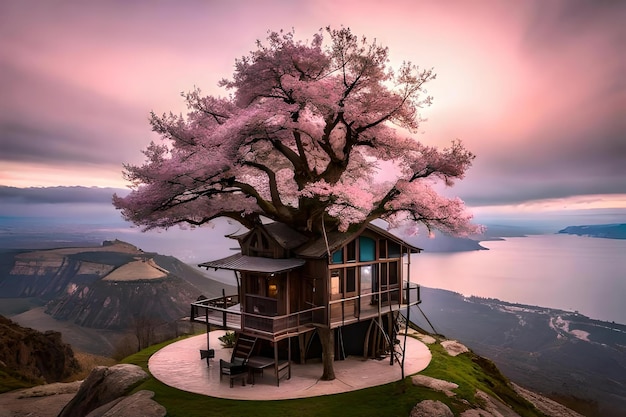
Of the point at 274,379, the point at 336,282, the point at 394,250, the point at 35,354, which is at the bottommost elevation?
the point at 35,354

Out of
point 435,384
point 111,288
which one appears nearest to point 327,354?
point 435,384

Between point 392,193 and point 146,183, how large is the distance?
40.1 feet

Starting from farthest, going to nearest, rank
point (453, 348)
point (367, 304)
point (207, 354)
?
point (453, 348), point (367, 304), point (207, 354)

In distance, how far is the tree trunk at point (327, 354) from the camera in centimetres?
1688

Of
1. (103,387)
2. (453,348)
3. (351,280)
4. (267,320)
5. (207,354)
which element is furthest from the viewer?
(453,348)

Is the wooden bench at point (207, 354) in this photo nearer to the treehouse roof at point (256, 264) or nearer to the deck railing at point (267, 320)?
the deck railing at point (267, 320)

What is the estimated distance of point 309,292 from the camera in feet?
59.6

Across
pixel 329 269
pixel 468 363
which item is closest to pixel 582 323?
pixel 468 363

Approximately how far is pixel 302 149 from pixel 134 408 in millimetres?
13199

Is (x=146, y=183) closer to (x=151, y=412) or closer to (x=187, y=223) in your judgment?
(x=187, y=223)

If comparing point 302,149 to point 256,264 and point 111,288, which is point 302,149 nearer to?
point 256,264

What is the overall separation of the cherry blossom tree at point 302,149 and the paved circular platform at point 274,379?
6.65 metres

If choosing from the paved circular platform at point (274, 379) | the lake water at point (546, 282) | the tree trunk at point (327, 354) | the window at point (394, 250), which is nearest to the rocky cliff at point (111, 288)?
the paved circular platform at point (274, 379)

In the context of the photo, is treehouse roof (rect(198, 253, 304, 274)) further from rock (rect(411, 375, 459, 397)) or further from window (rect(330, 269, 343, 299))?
rock (rect(411, 375, 459, 397))
